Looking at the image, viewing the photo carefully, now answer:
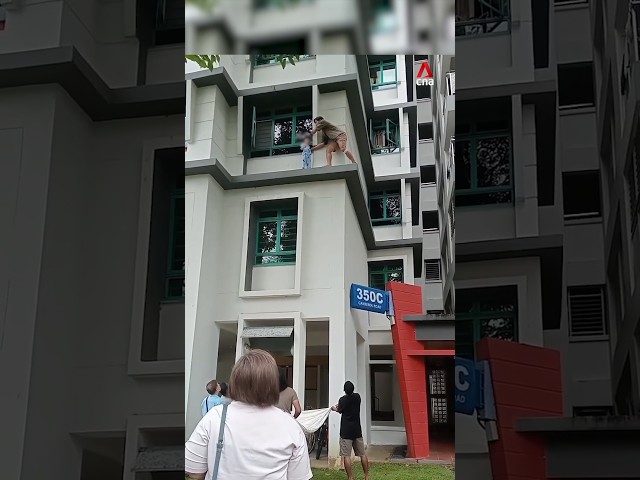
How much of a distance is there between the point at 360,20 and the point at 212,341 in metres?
1.04

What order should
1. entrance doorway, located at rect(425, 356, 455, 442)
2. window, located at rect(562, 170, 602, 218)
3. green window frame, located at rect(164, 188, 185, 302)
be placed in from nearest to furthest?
window, located at rect(562, 170, 602, 218), green window frame, located at rect(164, 188, 185, 302), entrance doorway, located at rect(425, 356, 455, 442)

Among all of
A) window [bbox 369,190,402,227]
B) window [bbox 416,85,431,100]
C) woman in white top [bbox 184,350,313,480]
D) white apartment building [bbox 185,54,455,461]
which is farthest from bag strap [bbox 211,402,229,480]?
window [bbox 416,85,431,100]

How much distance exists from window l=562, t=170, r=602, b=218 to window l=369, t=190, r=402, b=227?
101 cm

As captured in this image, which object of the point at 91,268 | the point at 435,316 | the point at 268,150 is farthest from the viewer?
the point at 268,150

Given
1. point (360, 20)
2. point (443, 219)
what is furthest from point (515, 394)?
point (360, 20)

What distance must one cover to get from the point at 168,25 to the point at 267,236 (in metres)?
0.81

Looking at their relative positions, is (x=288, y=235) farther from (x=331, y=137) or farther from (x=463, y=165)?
(x=463, y=165)

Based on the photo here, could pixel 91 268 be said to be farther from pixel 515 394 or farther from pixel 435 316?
Result: pixel 435 316

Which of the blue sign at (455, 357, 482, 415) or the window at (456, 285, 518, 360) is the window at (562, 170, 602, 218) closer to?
the window at (456, 285, 518, 360)

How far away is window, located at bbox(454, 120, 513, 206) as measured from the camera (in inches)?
43.4

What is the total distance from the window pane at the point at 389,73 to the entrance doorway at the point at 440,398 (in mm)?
932

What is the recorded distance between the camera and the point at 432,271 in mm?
1875

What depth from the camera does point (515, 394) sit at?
102cm

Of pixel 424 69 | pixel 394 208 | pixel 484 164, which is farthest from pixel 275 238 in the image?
pixel 484 164
